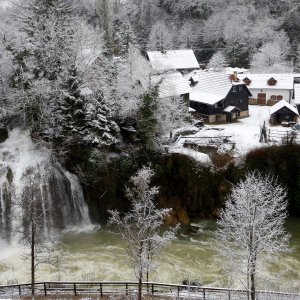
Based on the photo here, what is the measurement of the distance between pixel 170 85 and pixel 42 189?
59.8ft

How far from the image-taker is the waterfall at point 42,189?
35.8 metres

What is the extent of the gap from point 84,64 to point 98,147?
10.5 m

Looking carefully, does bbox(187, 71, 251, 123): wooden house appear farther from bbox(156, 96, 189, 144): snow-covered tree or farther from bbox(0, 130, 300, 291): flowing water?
bbox(0, 130, 300, 291): flowing water

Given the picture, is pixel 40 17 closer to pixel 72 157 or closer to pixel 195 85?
pixel 72 157

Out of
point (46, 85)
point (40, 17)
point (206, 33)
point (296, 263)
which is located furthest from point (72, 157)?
point (206, 33)

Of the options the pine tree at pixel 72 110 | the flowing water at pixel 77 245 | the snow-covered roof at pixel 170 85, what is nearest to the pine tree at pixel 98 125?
the pine tree at pixel 72 110

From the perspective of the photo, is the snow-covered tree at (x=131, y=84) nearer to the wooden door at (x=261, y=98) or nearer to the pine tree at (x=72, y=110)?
the pine tree at (x=72, y=110)

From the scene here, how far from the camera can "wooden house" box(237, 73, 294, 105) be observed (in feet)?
188

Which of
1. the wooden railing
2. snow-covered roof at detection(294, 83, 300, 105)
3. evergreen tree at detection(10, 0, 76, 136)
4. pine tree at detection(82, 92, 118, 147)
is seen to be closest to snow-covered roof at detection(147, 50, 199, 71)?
snow-covered roof at detection(294, 83, 300, 105)

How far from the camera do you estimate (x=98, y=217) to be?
38.4m

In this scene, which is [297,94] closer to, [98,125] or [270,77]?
[270,77]

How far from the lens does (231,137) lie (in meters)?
42.6

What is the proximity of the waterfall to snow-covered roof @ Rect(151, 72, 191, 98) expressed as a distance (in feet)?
43.2

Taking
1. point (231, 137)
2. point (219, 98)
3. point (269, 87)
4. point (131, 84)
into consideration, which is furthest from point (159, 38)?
point (231, 137)
